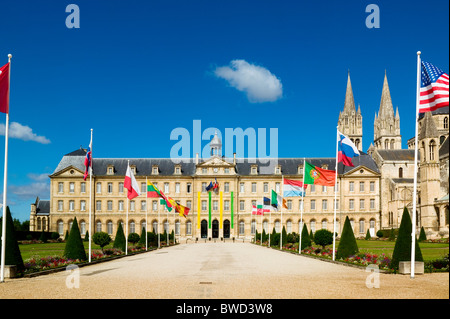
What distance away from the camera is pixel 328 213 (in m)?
72.8

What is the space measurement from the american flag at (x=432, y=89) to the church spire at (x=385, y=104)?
290 feet

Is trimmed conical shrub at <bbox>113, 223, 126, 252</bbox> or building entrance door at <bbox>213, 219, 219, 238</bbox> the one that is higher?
trimmed conical shrub at <bbox>113, 223, 126, 252</bbox>

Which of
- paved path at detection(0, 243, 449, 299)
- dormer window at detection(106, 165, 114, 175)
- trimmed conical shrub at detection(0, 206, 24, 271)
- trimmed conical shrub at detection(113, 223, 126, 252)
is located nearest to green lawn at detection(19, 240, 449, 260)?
trimmed conical shrub at detection(113, 223, 126, 252)

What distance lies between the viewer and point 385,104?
100812 mm

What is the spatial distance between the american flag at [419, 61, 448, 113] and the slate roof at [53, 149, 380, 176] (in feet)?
192

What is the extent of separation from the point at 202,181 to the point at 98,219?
16.0 m

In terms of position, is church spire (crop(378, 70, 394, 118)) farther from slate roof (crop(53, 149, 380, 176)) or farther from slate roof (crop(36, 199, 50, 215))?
slate roof (crop(36, 199, 50, 215))

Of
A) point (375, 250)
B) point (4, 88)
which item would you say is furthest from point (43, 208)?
point (4, 88)

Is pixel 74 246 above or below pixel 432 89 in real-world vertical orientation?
below

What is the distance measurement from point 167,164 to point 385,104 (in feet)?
163

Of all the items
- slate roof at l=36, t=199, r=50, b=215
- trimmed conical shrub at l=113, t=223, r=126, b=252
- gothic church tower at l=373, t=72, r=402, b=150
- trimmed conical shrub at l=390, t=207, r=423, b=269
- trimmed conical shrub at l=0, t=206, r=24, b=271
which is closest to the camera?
trimmed conical shrub at l=0, t=206, r=24, b=271

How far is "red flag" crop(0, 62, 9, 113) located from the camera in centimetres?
1498

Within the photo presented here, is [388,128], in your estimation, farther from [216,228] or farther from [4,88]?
[4,88]
